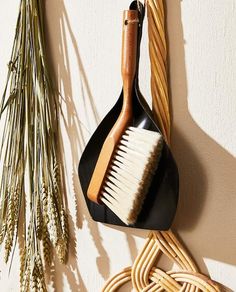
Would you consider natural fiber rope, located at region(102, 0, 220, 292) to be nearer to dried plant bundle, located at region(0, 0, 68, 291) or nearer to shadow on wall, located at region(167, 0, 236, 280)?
shadow on wall, located at region(167, 0, 236, 280)

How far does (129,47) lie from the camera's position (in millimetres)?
650

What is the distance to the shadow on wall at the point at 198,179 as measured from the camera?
64 cm

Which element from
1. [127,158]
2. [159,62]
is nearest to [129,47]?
[159,62]

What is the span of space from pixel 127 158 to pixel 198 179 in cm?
10

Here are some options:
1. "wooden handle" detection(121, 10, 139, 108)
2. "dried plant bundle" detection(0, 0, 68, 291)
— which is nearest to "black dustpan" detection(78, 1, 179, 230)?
"wooden handle" detection(121, 10, 139, 108)

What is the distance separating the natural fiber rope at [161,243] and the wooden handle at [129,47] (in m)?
0.03

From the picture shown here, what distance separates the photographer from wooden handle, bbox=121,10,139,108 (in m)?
0.65

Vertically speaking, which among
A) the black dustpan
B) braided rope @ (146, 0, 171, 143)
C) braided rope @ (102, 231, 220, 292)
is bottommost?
braided rope @ (102, 231, 220, 292)

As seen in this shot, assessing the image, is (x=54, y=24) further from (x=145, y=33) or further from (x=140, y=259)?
(x=140, y=259)

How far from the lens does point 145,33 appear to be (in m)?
0.69

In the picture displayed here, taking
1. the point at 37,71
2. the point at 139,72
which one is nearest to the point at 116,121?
the point at 139,72

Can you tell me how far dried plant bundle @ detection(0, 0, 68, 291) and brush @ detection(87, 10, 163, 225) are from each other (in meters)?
0.12

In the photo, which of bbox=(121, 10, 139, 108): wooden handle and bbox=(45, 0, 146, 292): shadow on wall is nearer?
bbox=(121, 10, 139, 108): wooden handle

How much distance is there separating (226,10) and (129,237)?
366 mm
